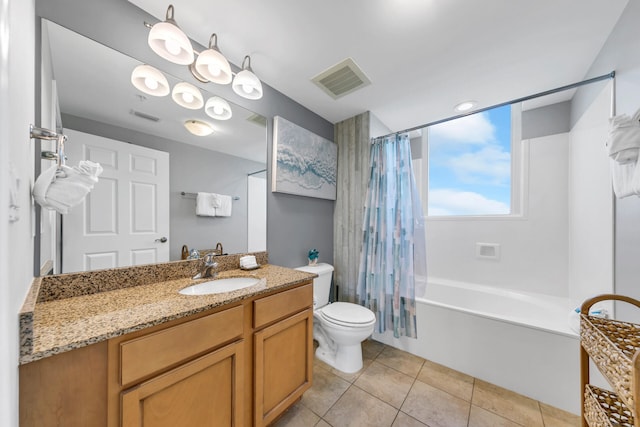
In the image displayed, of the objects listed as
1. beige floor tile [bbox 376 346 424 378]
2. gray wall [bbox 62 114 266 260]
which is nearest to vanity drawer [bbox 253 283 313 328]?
gray wall [bbox 62 114 266 260]

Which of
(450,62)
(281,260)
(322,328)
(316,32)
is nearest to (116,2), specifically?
(316,32)

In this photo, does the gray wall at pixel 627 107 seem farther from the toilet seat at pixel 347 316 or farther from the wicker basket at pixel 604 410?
the toilet seat at pixel 347 316

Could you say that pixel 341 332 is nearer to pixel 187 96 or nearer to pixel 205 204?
pixel 205 204

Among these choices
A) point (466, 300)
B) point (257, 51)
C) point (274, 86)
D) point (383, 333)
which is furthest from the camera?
point (466, 300)

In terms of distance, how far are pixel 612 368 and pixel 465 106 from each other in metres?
2.05

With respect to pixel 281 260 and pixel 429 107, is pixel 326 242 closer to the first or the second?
pixel 281 260

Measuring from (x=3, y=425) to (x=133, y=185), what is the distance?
3.45ft

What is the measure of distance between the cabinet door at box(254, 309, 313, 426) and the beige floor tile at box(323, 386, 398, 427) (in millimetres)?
240

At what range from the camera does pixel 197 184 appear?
140cm

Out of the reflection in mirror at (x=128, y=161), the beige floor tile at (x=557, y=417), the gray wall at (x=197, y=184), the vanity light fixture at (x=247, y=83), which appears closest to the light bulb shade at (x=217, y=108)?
the reflection in mirror at (x=128, y=161)

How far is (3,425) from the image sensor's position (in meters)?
0.35

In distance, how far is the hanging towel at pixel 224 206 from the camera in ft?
4.98

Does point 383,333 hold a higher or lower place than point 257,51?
lower

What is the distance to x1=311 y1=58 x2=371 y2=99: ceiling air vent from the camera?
1593 mm
